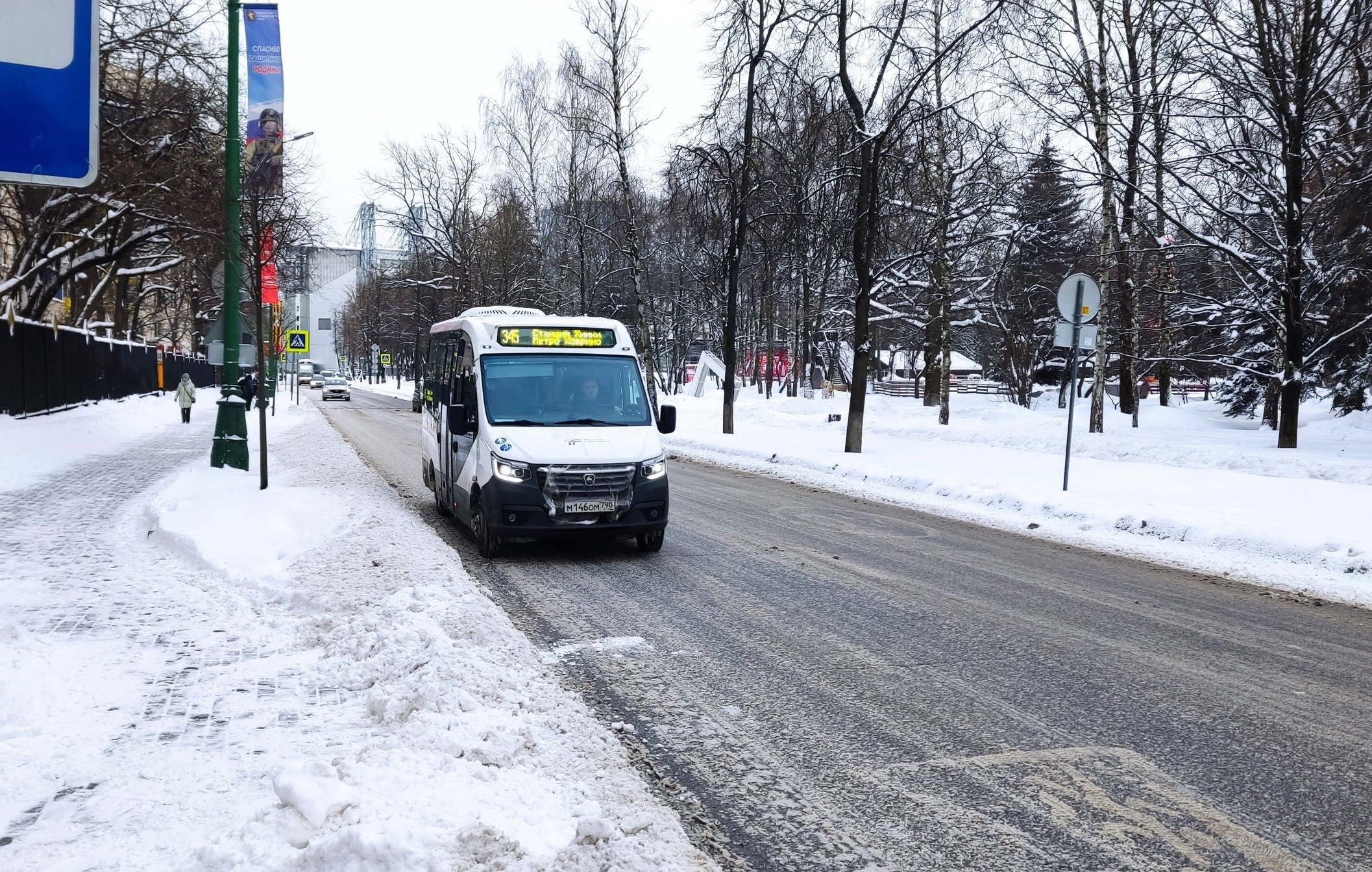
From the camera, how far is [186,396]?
29703mm

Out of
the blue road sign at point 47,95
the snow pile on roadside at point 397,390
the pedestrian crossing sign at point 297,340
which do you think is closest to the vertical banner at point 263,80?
the blue road sign at point 47,95

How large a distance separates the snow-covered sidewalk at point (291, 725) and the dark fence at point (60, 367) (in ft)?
55.9

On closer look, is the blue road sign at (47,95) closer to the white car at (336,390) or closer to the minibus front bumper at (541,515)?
the minibus front bumper at (541,515)

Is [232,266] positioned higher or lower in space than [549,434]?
higher

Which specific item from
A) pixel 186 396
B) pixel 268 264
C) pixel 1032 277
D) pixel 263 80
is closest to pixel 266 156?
pixel 263 80

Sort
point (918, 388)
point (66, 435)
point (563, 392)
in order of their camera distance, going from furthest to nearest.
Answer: point (918, 388) < point (66, 435) < point (563, 392)

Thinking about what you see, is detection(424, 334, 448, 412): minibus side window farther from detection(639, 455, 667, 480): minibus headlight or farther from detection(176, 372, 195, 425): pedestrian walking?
detection(176, 372, 195, 425): pedestrian walking

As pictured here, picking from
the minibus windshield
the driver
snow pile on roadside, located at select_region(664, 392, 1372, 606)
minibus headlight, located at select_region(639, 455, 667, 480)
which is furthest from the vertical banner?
minibus headlight, located at select_region(639, 455, 667, 480)

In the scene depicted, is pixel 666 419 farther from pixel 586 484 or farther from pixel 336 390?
pixel 336 390

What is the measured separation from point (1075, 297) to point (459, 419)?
8555 millimetres

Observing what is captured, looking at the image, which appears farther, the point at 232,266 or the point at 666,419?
the point at 232,266

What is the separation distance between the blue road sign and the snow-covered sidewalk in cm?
224

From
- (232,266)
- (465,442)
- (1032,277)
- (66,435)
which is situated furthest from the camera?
(1032,277)

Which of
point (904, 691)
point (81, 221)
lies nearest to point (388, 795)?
point (904, 691)
